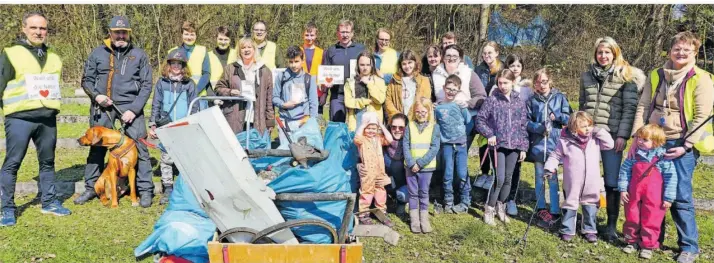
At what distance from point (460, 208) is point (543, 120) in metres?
1.17

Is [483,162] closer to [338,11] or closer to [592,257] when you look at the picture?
[592,257]

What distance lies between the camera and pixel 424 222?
522 cm

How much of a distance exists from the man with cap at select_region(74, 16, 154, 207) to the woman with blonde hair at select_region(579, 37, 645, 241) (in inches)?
165

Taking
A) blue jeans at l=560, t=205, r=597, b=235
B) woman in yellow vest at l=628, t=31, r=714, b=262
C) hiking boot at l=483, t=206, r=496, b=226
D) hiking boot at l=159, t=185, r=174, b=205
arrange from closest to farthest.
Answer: woman in yellow vest at l=628, t=31, r=714, b=262 → blue jeans at l=560, t=205, r=597, b=235 → hiking boot at l=483, t=206, r=496, b=226 → hiking boot at l=159, t=185, r=174, b=205

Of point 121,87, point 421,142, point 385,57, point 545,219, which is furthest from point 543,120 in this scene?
point 121,87

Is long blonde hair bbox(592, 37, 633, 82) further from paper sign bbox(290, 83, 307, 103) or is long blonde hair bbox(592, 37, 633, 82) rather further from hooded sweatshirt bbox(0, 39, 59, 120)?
hooded sweatshirt bbox(0, 39, 59, 120)

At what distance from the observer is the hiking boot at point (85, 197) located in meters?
5.84

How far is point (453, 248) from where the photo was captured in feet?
15.9

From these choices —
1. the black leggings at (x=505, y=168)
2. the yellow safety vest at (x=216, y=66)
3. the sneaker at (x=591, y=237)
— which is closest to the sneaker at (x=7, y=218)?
the yellow safety vest at (x=216, y=66)

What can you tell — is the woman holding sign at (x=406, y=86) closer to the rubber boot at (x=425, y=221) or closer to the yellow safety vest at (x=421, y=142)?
the yellow safety vest at (x=421, y=142)

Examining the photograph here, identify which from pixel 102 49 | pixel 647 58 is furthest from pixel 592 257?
pixel 647 58

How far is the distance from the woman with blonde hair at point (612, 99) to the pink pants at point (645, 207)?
270 millimetres

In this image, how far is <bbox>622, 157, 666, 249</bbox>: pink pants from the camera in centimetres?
455

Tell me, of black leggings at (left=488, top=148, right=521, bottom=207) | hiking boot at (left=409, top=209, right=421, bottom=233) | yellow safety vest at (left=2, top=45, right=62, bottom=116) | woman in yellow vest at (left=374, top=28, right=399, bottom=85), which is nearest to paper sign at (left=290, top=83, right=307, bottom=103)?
woman in yellow vest at (left=374, top=28, right=399, bottom=85)
